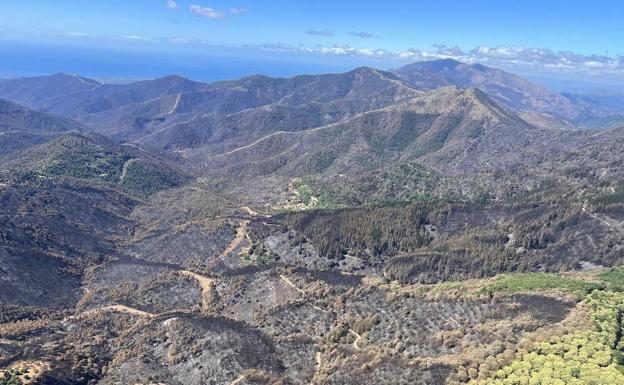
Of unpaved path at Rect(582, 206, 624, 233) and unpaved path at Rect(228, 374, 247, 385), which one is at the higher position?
unpaved path at Rect(582, 206, 624, 233)

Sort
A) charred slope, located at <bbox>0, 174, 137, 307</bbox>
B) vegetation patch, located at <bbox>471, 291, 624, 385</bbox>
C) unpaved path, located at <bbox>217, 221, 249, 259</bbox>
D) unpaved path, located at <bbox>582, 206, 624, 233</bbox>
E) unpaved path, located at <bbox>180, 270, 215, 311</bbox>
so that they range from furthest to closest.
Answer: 1. unpaved path, located at <bbox>217, 221, 249, 259</bbox>
2. charred slope, located at <bbox>0, 174, 137, 307</bbox>
3. unpaved path, located at <bbox>582, 206, 624, 233</bbox>
4. unpaved path, located at <bbox>180, 270, 215, 311</bbox>
5. vegetation patch, located at <bbox>471, 291, 624, 385</bbox>

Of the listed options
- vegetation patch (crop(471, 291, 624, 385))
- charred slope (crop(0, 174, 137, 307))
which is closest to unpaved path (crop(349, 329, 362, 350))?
vegetation patch (crop(471, 291, 624, 385))

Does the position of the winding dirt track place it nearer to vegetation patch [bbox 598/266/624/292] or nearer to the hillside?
the hillside

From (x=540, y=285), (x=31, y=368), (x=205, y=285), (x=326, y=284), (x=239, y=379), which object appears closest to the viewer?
(x=31, y=368)

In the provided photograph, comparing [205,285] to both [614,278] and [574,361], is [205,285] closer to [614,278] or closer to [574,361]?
[574,361]

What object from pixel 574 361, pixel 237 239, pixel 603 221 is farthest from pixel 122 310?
pixel 603 221

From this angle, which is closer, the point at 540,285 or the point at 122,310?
the point at 540,285

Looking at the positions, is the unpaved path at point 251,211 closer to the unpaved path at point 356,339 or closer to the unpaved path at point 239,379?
the unpaved path at point 356,339

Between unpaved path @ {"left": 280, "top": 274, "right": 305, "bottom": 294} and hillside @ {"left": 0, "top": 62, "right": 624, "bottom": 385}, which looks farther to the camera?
unpaved path @ {"left": 280, "top": 274, "right": 305, "bottom": 294}

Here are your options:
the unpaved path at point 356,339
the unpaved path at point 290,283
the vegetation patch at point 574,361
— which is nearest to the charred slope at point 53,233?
the unpaved path at point 290,283
